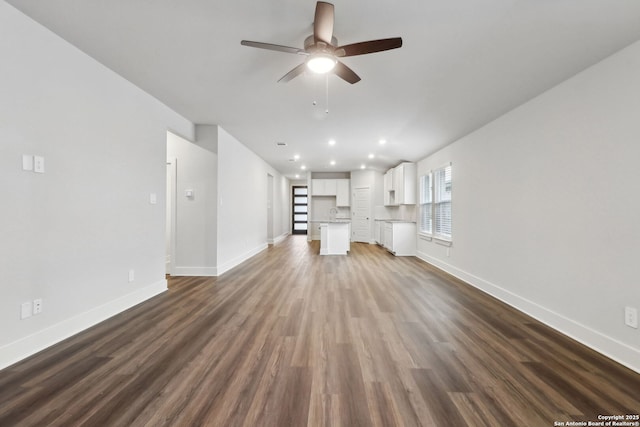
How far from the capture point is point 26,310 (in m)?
2.06

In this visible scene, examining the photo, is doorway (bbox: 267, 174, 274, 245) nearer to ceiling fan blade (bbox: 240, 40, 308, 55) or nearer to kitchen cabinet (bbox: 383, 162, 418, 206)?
kitchen cabinet (bbox: 383, 162, 418, 206)

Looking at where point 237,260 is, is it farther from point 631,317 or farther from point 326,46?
point 631,317

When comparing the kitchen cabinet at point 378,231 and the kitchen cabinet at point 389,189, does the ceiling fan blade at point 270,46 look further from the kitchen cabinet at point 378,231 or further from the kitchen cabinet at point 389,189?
the kitchen cabinet at point 378,231

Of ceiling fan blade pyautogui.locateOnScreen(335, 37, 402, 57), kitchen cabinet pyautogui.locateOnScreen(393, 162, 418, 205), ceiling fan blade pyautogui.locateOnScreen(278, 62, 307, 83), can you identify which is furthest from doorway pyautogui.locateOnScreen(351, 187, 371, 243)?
ceiling fan blade pyautogui.locateOnScreen(335, 37, 402, 57)

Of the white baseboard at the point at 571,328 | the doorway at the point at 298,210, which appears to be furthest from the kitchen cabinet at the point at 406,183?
the doorway at the point at 298,210

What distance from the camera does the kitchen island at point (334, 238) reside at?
7062 millimetres

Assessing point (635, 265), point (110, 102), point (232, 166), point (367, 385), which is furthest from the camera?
point (232, 166)

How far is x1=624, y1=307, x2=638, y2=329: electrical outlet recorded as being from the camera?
204cm

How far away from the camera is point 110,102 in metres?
2.84

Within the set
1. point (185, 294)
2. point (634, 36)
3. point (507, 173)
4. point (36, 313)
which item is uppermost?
point (634, 36)

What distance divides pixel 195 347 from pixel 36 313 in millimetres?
1285

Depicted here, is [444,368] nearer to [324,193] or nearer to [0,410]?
[0,410]

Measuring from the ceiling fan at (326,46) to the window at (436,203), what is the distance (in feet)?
12.8

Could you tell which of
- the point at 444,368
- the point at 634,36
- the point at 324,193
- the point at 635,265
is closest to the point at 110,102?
the point at 444,368
